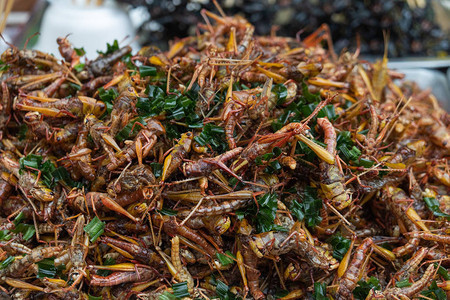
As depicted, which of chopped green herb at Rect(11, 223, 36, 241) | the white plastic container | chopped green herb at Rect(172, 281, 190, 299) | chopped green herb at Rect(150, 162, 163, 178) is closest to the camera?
chopped green herb at Rect(172, 281, 190, 299)

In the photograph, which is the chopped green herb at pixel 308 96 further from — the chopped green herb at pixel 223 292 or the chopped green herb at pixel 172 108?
the chopped green herb at pixel 223 292

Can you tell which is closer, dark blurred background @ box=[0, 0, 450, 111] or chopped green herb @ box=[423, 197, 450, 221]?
chopped green herb @ box=[423, 197, 450, 221]

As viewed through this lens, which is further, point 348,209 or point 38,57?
point 38,57

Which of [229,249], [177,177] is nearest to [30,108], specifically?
[177,177]

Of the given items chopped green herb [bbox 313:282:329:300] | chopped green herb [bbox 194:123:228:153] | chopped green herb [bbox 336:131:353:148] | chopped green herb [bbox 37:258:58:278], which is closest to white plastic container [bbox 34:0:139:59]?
chopped green herb [bbox 194:123:228:153]

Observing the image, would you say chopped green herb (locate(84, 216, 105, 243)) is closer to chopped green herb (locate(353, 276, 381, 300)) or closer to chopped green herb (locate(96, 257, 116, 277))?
chopped green herb (locate(96, 257, 116, 277))

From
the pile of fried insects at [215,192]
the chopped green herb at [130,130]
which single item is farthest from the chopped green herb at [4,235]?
the chopped green herb at [130,130]

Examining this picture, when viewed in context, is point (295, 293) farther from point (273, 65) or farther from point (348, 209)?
point (273, 65)
